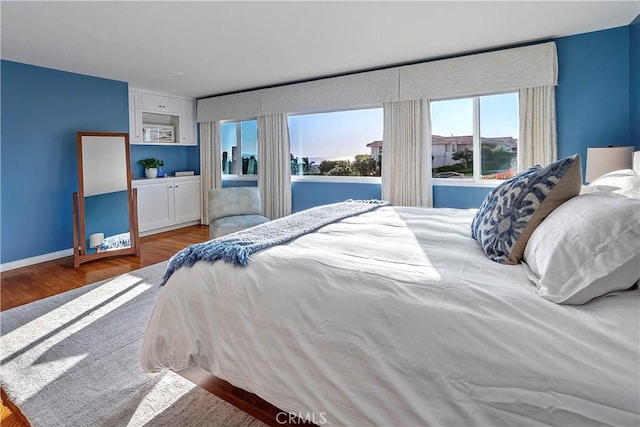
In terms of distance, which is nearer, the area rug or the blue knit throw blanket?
the blue knit throw blanket

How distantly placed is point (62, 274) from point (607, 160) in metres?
5.29

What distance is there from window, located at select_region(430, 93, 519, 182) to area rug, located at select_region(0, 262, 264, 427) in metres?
3.70

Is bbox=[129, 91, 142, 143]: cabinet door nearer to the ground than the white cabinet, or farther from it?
nearer to the ground

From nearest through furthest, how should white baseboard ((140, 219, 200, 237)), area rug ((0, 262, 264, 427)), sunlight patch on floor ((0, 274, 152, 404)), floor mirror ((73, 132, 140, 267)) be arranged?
area rug ((0, 262, 264, 427)) < sunlight patch on floor ((0, 274, 152, 404)) < floor mirror ((73, 132, 140, 267)) < white baseboard ((140, 219, 200, 237))

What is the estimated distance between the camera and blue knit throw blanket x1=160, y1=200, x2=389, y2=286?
5.06 feet

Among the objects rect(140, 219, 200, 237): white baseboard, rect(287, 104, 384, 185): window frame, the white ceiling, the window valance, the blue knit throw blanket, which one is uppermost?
the white ceiling

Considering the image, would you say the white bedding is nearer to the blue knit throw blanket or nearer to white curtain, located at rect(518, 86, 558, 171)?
the blue knit throw blanket

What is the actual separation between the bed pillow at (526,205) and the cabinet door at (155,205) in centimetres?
545

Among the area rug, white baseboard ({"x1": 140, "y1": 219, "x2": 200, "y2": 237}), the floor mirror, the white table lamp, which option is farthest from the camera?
white baseboard ({"x1": 140, "y1": 219, "x2": 200, "y2": 237})

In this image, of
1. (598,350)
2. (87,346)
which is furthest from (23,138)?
(598,350)

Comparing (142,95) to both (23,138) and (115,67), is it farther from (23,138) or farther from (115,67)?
(23,138)

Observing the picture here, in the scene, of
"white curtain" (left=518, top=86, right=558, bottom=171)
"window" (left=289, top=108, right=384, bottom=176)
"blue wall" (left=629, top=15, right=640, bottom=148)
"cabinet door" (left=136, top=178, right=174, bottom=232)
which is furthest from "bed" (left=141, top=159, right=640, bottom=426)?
"cabinet door" (left=136, top=178, right=174, bottom=232)

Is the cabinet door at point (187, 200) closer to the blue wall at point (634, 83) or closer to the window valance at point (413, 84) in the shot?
the window valance at point (413, 84)

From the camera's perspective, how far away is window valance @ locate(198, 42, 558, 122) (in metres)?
3.70
